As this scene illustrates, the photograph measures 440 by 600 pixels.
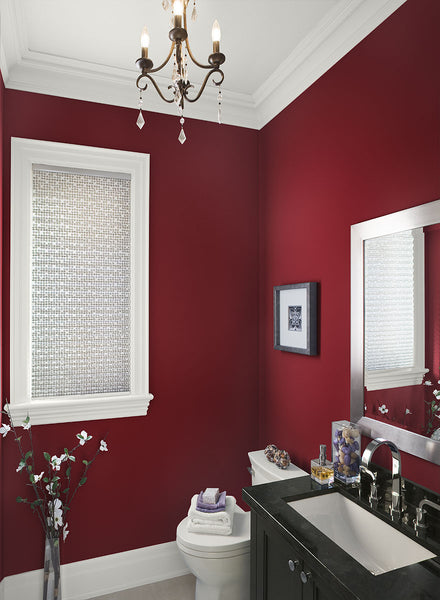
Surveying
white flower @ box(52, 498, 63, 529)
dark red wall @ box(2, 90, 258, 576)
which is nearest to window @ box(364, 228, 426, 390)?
dark red wall @ box(2, 90, 258, 576)

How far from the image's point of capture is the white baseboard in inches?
92.5

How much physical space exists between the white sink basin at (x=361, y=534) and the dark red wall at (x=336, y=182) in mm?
245

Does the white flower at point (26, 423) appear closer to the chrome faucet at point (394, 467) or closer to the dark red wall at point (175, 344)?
the dark red wall at point (175, 344)

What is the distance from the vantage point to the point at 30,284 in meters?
2.38

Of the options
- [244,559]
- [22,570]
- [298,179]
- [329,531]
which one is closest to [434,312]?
[329,531]

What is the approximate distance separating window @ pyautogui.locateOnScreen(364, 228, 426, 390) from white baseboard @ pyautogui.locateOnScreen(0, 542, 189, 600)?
1.72 m

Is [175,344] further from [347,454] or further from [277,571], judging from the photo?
[277,571]

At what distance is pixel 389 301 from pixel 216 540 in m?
1.42

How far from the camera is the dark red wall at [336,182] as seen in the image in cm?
164

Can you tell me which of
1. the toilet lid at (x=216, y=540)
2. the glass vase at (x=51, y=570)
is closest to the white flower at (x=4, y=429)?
the glass vase at (x=51, y=570)

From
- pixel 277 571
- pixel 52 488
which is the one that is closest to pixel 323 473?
pixel 277 571

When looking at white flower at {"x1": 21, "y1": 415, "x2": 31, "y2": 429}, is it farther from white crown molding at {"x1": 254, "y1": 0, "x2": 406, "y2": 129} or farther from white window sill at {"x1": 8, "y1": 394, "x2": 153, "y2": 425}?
white crown molding at {"x1": 254, "y1": 0, "x2": 406, "y2": 129}

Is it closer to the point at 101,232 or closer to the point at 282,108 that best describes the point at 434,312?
the point at 282,108

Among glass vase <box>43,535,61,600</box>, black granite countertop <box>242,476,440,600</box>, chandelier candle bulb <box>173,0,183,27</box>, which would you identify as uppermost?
chandelier candle bulb <box>173,0,183,27</box>
